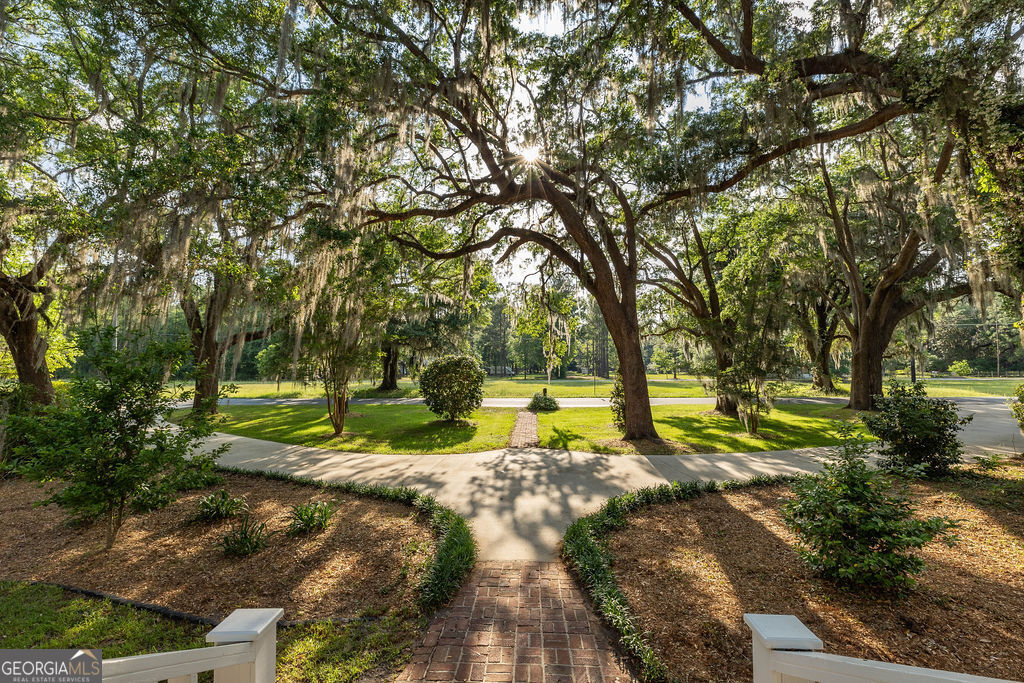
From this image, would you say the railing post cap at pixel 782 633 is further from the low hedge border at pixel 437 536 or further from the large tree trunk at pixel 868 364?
the large tree trunk at pixel 868 364

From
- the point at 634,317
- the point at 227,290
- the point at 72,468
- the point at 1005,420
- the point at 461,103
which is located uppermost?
the point at 461,103

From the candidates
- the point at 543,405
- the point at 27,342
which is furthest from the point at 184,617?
the point at 543,405

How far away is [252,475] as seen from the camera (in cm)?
752

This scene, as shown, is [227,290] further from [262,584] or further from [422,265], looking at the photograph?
[262,584]

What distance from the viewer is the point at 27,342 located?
934 centimetres

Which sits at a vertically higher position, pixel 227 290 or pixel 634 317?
pixel 227 290

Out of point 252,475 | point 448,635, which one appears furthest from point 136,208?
point 448,635

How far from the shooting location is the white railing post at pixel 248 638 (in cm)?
176

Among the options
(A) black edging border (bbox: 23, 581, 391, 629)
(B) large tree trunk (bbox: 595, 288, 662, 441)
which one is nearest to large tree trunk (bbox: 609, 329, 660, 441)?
(B) large tree trunk (bbox: 595, 288, 662, 441)

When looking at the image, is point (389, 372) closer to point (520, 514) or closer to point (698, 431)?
point (698, 431)

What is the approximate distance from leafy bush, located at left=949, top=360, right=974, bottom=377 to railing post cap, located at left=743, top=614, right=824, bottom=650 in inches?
2575

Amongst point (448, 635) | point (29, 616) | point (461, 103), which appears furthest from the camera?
point (461, 103)

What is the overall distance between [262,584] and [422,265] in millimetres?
9669

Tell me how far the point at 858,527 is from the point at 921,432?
4.57 m
